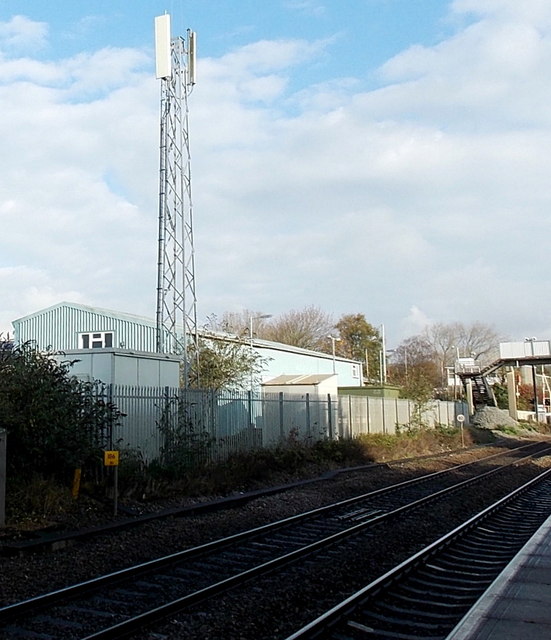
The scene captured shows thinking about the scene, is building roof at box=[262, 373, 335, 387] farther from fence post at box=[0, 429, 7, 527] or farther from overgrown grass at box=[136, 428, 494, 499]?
fence post at box=[0, 429, 7, 527]

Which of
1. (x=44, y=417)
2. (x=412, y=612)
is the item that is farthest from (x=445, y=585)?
(x=44, y=417)

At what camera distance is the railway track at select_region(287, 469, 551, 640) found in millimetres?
7324

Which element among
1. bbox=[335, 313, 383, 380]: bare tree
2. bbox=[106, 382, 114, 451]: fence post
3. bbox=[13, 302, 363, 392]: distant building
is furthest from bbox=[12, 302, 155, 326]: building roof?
bbox=[335, 313, 383, 380]: bare tree

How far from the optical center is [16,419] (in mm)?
13406

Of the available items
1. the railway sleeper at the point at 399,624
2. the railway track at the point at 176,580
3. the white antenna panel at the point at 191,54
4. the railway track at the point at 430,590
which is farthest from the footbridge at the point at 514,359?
the railway sleeper at the point at 399,624

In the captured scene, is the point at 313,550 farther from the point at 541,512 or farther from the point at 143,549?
the point at 541,512

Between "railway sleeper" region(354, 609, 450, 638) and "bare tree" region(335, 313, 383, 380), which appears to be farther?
"bare tree" region(335, 313, 383, 380)

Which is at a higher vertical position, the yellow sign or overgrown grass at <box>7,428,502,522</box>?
the yellow sign

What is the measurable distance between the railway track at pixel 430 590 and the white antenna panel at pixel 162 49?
21239mm

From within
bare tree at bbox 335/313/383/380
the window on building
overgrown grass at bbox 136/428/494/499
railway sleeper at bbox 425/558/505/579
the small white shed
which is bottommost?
railway sleeper at bbox 425/558/505/579

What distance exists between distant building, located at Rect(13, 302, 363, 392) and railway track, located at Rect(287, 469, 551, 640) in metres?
9.30

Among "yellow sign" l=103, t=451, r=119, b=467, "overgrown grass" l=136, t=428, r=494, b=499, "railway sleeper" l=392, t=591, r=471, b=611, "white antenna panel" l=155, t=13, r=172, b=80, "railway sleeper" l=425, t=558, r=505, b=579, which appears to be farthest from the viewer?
"white antenna panel" l=155, t=13, r=172, b=80

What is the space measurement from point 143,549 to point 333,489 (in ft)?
30.5

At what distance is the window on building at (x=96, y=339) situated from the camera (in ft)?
123
